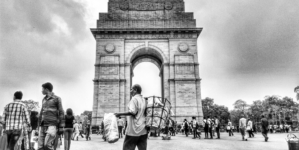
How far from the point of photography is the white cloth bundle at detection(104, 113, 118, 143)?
4.38 m

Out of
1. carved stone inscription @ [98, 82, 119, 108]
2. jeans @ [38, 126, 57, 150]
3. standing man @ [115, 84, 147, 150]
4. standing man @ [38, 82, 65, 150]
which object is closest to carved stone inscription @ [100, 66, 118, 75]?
carved stone inscription @ [98, 82, 119, 108]

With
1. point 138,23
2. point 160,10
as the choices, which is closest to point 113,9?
point 138,23

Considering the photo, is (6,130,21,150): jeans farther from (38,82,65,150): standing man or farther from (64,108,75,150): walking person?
(64,108,75,150): walking person

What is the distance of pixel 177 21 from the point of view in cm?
2903

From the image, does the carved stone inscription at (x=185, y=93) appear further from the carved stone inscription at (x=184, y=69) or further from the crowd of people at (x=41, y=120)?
the crowd of people at (x=41, y=120)

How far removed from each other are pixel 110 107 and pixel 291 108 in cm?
6663

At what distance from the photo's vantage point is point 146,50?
1158 inches

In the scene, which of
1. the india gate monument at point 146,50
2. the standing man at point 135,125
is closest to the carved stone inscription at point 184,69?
the india gate monument at point 146,50

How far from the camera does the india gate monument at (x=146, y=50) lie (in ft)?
88.6

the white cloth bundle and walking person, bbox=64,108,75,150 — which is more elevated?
the white cloth bundle

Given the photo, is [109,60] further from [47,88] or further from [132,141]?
[132,141]

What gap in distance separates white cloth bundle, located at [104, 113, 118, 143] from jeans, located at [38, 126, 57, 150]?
1.60 meters

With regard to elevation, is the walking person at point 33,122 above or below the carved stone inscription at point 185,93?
below

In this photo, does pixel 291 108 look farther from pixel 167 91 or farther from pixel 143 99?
pixel 143 99
